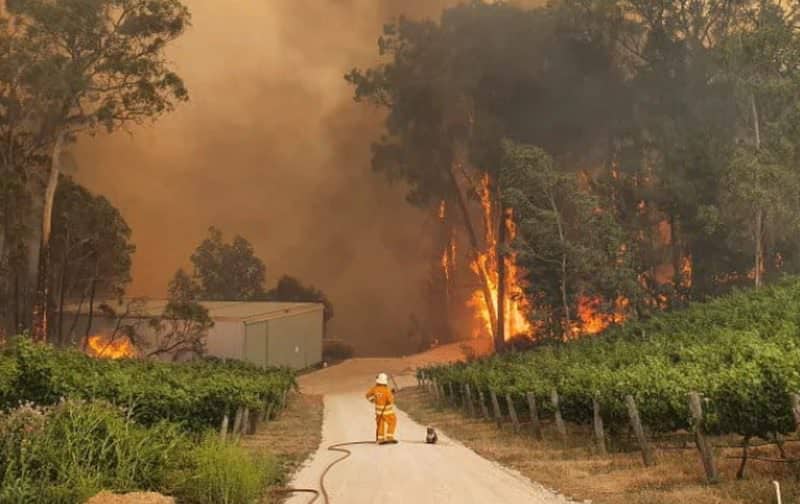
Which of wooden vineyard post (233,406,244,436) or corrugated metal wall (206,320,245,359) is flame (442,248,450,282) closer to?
corrugated metal wall (206,320,245,359)

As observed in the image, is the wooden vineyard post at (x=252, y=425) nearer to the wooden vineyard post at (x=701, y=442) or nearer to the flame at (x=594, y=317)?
the wooden vineyard post at (x=701, y=442)

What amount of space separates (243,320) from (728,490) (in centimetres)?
5267

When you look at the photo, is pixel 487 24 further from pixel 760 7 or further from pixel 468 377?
pixel 468 377

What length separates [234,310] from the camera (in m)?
67.6

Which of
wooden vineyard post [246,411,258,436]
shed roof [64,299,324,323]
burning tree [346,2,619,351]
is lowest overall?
wooden vineyard post [246,411,258,436]

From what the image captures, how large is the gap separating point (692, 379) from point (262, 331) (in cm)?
5089

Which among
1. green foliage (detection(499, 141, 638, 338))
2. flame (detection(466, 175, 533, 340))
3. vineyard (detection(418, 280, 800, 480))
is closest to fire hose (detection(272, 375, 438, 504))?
vineyard (detection(418, 280, 800, 480))

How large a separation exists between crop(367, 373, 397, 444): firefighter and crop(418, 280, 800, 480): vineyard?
4626 mm

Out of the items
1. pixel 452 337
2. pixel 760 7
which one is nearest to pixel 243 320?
pixel 452 337

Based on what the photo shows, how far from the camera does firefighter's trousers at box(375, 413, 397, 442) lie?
21594 mm

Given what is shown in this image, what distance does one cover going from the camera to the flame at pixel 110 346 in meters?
61.0

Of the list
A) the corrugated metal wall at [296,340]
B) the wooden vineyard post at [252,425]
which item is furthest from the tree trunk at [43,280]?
the wooden vineyard post at [252,425]

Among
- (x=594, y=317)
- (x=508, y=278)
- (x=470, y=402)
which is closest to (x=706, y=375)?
(x=470, y=402)

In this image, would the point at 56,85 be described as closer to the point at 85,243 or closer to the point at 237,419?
the point at 85,243
